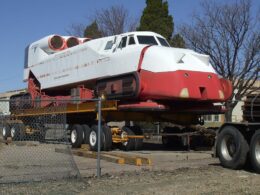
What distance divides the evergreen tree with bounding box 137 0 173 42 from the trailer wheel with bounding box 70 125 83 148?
53.4 ft

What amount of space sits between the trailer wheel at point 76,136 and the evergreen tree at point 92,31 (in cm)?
1882

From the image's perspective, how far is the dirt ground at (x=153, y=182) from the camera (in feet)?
31.1

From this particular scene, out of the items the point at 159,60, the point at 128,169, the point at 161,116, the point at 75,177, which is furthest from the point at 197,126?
the point at 75,177

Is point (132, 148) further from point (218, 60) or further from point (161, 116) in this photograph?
point (218, 60)

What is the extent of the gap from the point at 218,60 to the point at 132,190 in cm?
2348

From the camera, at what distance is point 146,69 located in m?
17.1

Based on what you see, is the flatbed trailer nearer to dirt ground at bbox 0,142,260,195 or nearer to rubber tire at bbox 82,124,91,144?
rubber tire at bbox 82,124,91,144

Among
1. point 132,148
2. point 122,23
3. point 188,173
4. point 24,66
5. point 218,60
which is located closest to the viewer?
point 188,173

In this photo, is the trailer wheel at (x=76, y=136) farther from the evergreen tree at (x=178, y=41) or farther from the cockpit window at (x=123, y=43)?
the evergreen tree at (x=178, y=41)

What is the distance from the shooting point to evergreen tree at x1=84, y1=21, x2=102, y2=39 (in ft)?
127

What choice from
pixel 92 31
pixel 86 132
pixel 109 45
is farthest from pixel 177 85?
pixel 92 31

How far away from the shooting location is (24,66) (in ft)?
86.2

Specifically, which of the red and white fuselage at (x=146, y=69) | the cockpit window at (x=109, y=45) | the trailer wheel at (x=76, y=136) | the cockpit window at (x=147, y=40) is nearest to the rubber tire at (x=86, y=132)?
the trailer wheel at (x=76, y=136)

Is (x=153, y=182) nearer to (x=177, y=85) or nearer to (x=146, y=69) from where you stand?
(x=177, y=85)
